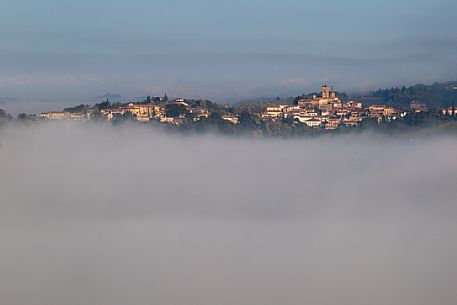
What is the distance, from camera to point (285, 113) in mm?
56406

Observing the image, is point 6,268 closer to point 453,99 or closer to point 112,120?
point 112,120

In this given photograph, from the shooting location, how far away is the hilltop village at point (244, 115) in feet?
172

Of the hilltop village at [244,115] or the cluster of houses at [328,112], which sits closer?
the hilltop village at [244,115]

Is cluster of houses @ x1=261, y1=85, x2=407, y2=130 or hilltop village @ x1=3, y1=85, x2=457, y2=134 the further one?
cluster of houses @ x1=261, y1=85, x2=407, y2=130

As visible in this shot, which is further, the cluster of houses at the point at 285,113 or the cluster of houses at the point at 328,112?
the cluster of houses at the point at 328,112

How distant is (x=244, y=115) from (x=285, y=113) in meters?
4.16

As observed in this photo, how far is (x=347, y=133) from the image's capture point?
54.0m

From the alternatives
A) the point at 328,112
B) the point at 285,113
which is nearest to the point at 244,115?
the point at 285,113

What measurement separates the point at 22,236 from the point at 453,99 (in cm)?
3628

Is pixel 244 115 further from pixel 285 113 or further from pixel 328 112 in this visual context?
pixel 328 112

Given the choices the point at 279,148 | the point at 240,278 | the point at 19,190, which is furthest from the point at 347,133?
the point at 240,278

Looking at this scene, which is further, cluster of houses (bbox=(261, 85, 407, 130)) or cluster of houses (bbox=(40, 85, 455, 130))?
cluster of houses (bbox=(261, 85, 407, 130))

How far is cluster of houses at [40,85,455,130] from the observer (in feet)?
173

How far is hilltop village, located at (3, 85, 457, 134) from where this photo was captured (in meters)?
52.4
